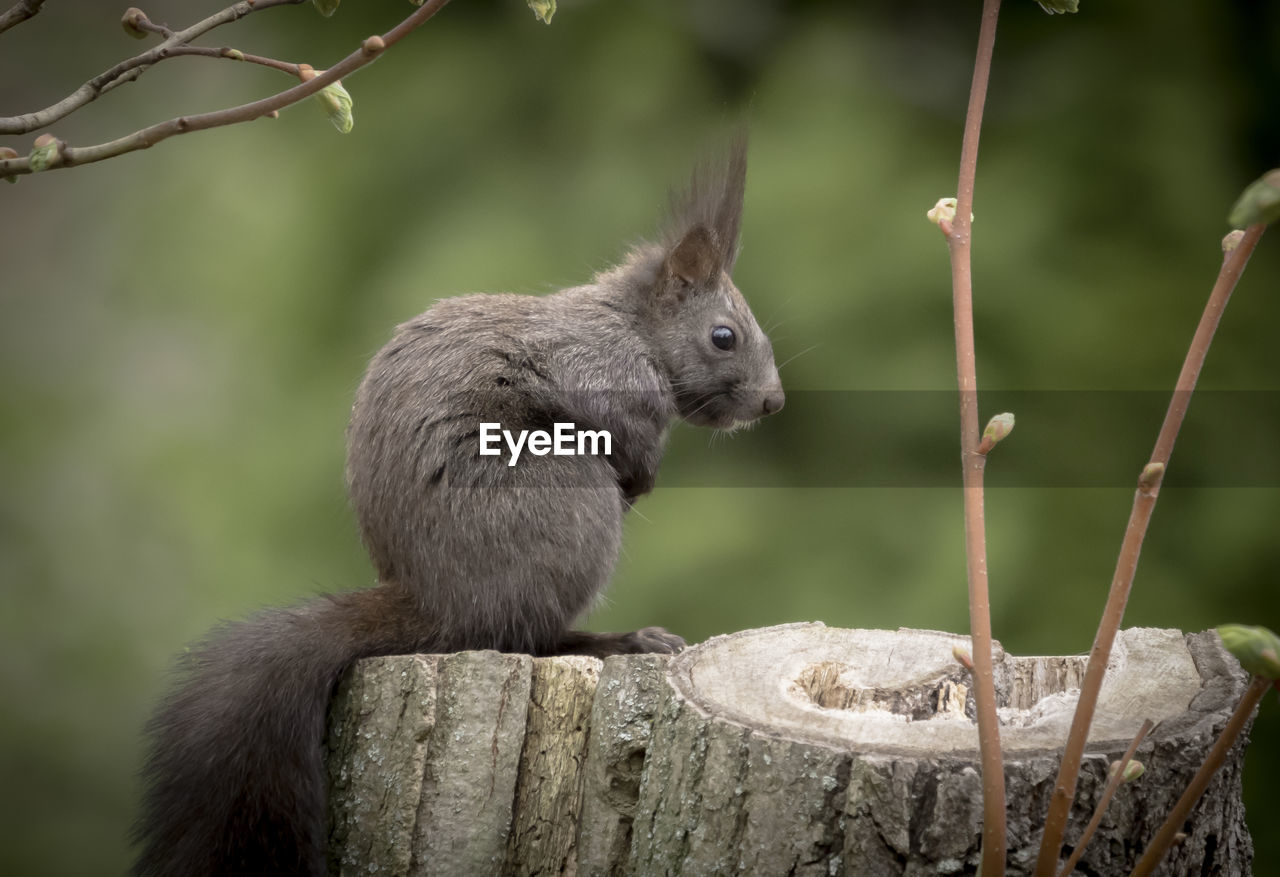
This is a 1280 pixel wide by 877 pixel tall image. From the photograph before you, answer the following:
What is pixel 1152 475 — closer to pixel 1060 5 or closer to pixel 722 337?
pixel 1060 5

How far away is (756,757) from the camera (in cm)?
141

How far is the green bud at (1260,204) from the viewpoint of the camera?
748 millimetres

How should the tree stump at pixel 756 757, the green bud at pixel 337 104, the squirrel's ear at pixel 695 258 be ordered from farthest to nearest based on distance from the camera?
the squirrel's ear at pixel 695 258, the tree stump at pixel 756 757, the green bud at pixel 337 104

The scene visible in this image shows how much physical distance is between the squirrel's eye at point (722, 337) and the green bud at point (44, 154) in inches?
57.9

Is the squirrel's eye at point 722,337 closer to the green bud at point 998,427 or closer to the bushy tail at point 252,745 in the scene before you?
the bushy tail at point 252,745

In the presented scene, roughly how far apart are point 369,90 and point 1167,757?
247 cm

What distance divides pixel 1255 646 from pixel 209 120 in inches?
32.1

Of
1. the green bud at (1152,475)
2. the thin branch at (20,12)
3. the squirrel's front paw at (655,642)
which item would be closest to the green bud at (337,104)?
the thin branch at (20,12)

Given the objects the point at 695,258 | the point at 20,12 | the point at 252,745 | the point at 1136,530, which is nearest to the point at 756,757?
the point at 1136,530

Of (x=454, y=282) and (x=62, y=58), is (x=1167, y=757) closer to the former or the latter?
(x=454, y=282)

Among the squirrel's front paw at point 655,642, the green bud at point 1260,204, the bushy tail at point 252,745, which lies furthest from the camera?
the squirrel's front paw at point 655,642

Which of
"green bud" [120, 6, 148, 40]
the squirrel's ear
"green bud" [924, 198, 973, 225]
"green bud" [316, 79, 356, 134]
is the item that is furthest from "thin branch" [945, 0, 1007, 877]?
the squirrel's ear

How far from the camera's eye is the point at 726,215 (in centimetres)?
236

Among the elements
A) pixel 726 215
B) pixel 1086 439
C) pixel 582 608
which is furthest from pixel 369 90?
pixel 1086 439
